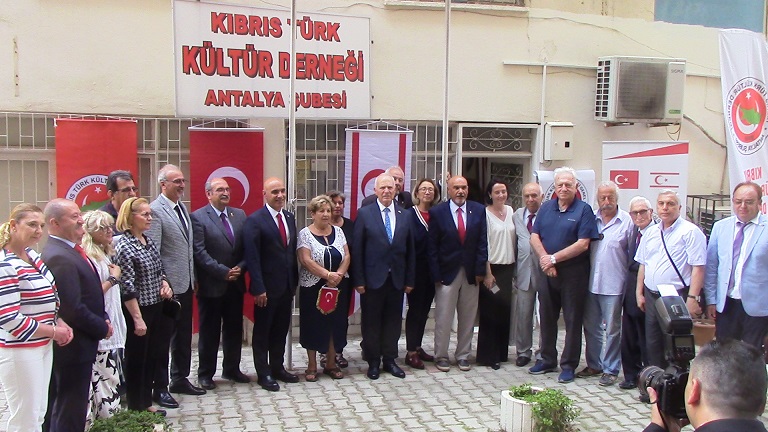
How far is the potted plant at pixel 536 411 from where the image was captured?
5273mm

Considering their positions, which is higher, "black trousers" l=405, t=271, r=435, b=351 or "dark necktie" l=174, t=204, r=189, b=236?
"dark necktie" l=174, t=204, r=189, b=236

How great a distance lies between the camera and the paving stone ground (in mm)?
5750

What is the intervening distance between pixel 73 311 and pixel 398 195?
3.50 metres

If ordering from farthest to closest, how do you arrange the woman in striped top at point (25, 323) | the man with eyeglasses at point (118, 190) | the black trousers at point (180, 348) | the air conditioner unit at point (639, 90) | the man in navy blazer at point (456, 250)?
the air conditioner unit at point (639, 90) < the man in navy blazer at point (456, 250) < the black trousers at point (180, 348) < the man with eyeglasses at point (118, 190) < the woman in striped top at point (25, 323)

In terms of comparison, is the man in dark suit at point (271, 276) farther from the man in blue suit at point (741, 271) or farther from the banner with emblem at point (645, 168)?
the banner with emblem at point (645, 168)

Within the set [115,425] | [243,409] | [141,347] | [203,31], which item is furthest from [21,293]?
[203,31]

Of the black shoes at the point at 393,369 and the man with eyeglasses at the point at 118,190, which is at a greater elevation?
the man with eyeglasses at the point at 118,190

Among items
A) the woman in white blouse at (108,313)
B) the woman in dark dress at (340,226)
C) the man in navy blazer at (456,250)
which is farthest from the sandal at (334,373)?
the woman in white blouse at (108,313)

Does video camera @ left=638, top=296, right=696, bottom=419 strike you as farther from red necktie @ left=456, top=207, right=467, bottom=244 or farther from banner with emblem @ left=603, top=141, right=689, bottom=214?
banner with emblem @ left=603, top=141, right=689, bottom=214

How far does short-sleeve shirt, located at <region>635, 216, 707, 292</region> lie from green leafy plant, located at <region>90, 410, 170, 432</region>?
3858mm

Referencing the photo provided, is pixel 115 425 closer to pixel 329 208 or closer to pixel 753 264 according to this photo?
pixel 329 208

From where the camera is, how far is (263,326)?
6.55 m

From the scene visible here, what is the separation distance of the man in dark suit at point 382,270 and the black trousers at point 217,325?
3.40 ft

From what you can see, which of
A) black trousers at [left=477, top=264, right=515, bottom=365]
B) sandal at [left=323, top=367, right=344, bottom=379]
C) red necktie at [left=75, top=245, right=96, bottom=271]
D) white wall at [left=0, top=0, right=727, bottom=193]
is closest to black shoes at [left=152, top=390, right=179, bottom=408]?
sandal at [left=323, top=367, right=344, bottom=379]
